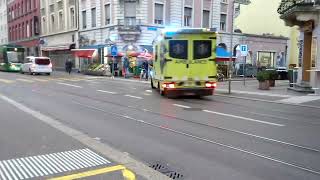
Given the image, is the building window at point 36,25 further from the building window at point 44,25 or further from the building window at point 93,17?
the building window at point 93,17

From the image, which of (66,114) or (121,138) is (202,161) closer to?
(121,138)

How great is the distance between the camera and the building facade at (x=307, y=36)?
72.4ft

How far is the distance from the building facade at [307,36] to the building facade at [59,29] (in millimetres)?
33256

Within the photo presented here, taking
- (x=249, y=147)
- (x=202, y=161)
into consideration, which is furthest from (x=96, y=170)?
(x=249, y=147)

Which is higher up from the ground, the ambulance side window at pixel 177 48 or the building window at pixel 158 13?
the building window at pixel 158 13

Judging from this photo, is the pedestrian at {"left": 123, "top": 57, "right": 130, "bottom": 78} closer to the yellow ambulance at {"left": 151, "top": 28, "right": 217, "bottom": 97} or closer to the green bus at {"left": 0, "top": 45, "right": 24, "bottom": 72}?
the green bus at {"left": 0, "top": 45, "right": 24, "bottom": 72}

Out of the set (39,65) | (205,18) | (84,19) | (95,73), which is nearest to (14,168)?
(39,65)

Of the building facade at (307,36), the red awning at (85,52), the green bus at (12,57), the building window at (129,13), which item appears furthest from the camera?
the green bus at (12,57)

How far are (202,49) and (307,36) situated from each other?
28.1 feet

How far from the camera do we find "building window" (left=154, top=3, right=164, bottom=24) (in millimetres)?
44406

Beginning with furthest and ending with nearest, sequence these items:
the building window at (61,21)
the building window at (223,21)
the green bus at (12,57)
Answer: the building window at (61,21) < the building window at (223,21) < the green bus at (12,57)

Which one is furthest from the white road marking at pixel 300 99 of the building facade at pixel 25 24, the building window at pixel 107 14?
the building facade at pixel 25 24

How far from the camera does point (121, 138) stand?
952cm

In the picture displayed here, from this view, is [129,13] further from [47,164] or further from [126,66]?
[47,164]
